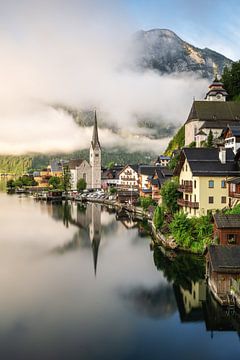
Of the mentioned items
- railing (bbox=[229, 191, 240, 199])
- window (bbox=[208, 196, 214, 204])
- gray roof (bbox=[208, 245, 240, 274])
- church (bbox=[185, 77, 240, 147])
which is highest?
church (bbox=[185, 77, 240, 147])

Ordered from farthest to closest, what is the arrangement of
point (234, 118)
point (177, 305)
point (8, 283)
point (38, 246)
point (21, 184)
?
1. point (21, 184)
2. point (234, 118)
3. point (38, 246)
4. point (8, 283)
5. point (177, 305)

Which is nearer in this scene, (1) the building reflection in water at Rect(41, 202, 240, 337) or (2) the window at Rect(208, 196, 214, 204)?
(1) the building reflection in water at Rect(41, 202, 240, 337)

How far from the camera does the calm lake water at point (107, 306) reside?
1833cm

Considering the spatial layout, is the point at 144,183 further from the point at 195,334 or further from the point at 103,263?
the point at 195,334

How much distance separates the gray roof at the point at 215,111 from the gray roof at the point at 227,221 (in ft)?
149

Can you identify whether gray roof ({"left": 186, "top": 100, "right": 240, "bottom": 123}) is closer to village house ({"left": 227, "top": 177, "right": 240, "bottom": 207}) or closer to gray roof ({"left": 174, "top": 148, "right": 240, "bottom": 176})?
gray roof ({"left": 174, "top": 148, "right": 240, "bottom": 176})

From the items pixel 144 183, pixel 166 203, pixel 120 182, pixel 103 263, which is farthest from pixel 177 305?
pixel 120 182

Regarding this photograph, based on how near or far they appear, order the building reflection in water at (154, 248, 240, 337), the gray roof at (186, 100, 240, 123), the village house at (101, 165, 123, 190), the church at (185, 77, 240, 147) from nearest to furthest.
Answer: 1. the building reflection in water at (154, 248, 240, 337)
2. the church at (185, 77, 240, 147)
3. the gray roof at (186, 100, 240, 123)
4. the village house at (101, 165, 123, 190)

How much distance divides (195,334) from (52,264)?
17.4 meters

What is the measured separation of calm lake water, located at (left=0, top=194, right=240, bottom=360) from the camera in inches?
722

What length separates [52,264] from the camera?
112ft

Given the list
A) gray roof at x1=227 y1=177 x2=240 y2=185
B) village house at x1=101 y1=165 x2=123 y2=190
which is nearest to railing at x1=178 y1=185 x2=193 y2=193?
gray roof at x1=227 y1=177 x2=240 y2=185

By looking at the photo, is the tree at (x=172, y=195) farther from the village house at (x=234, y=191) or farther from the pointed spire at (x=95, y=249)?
the pointed spire at (x=95, y=249)

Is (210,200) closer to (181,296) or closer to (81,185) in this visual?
(181,296)
